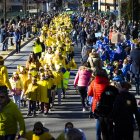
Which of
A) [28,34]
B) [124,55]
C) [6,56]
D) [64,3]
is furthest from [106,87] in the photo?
[64,3]

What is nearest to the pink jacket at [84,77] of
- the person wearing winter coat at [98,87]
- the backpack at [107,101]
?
the person wearing winter coat at [98,87]

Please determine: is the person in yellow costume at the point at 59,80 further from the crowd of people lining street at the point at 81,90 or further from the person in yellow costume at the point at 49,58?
the person in yellow costume at the point at 49,58

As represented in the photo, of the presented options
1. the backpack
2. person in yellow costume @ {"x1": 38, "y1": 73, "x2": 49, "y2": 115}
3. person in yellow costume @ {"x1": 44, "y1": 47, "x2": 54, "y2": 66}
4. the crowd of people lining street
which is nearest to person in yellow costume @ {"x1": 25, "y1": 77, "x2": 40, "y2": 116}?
the crowd of people lining street

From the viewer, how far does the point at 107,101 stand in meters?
10.5

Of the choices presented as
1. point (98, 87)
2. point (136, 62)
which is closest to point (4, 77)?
point (98, 87)

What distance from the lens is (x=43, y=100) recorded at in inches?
605

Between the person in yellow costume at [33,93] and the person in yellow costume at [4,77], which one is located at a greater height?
the person in yellow costume at [4,77]

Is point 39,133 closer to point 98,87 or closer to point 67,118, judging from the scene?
point 98,87

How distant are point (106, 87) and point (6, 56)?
21.2 m

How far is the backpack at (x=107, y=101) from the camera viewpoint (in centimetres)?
1052

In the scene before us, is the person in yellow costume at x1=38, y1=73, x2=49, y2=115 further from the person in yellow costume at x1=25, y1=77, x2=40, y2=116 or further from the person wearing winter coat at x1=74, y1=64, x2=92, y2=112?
the person wearing winter coat at x1=74, y1=64, x2=92, y2=112

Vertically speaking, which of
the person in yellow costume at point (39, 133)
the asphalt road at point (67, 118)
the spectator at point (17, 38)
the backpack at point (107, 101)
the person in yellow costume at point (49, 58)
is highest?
the spectator at point (17, 38)

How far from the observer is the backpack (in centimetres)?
1052

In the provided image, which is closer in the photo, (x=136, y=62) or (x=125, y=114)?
(x=125, y=114)
